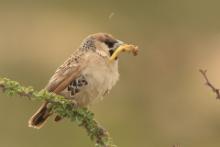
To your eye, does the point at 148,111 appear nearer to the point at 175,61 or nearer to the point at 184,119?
the point at 184,119

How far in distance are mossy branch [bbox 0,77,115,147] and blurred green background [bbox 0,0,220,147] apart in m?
6.17

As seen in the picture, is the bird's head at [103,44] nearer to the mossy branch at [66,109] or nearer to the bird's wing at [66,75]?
the bird's wing at [66,75]

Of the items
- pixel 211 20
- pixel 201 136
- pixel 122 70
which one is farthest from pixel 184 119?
pixel 211 20

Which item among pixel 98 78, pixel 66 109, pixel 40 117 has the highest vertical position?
pixel 98 78

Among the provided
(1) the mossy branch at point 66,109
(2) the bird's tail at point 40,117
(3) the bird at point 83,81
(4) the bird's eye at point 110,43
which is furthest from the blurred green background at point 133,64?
(1) the mossy branch at point 66,109

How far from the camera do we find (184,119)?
13.6 meters

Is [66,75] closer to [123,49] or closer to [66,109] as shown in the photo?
[123,49]

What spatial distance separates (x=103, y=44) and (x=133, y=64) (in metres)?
8.04

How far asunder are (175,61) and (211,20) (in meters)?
1.84

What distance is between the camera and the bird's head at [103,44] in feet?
22.7

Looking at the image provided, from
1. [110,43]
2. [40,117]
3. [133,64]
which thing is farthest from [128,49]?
[133,64]

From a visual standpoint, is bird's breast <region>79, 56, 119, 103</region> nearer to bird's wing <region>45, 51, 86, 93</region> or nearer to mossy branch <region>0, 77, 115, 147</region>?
bird's wing <region>45, 51, 86, 93</region>

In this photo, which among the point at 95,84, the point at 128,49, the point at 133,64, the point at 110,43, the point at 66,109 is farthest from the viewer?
the point at 133,64

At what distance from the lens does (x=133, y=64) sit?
15.0m
